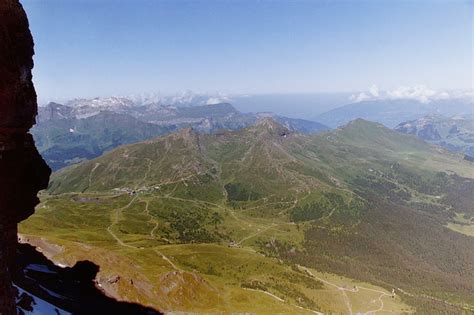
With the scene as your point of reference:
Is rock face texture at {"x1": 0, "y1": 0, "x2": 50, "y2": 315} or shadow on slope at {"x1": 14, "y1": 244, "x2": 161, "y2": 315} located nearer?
rock face texture at {"x1": 0, "y1": 0, "x2": 50, "y2": 315}

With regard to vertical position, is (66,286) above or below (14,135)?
below

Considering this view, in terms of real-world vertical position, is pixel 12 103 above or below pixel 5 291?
above

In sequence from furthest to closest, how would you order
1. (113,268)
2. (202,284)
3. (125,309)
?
(202,284) → (113,268) → (125,309)

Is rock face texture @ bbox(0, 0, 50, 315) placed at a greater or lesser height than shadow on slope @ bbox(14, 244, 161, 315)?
greater

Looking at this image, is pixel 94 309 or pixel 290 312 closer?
pixel 94 309

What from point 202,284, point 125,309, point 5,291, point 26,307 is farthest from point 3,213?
point 202,284

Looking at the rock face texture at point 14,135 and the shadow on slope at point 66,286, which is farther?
the shadow on slope at point 66,286

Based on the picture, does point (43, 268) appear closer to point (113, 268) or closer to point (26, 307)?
point (113, 268)

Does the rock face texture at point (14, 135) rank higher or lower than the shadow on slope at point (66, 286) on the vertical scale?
higher
